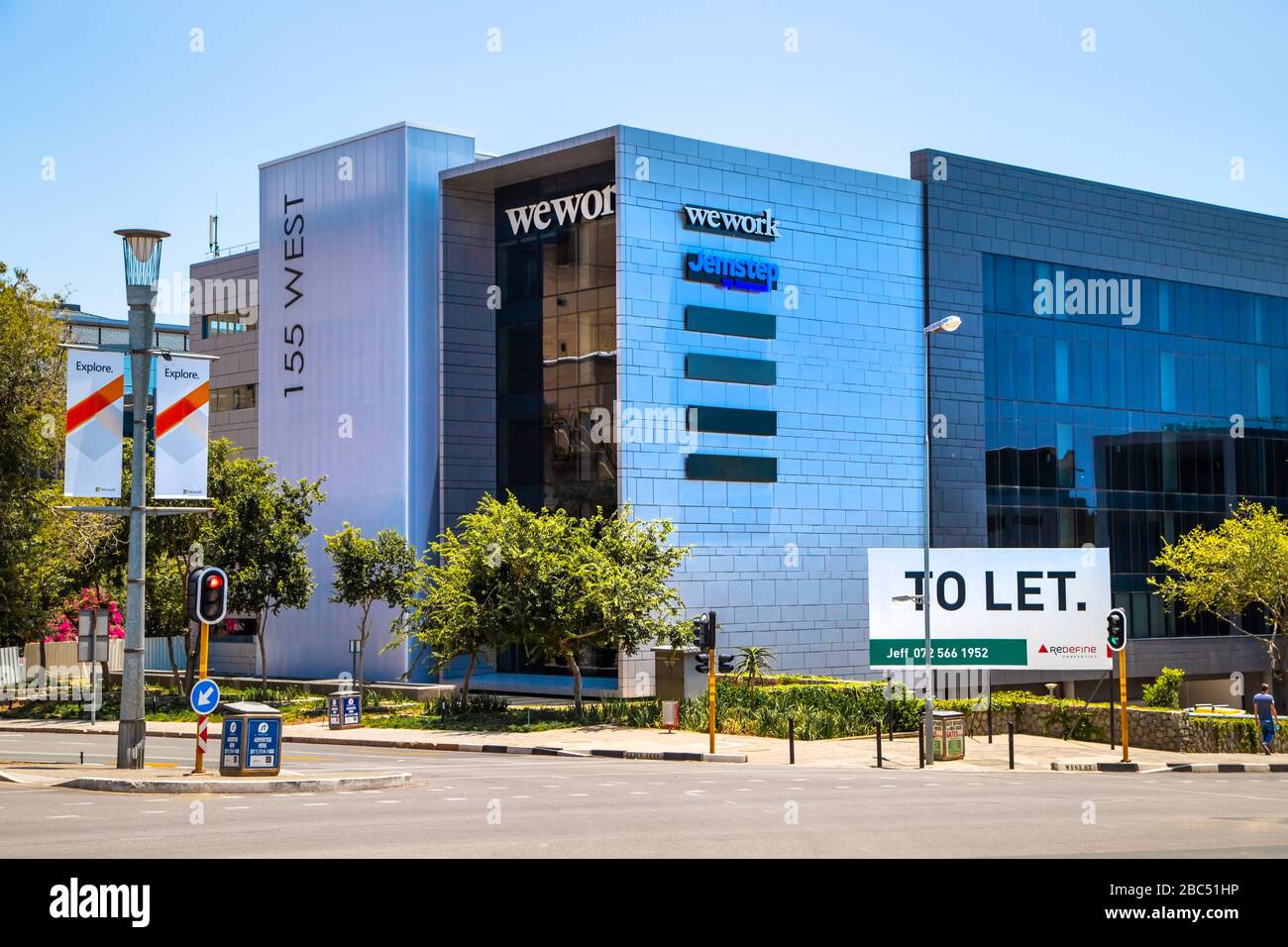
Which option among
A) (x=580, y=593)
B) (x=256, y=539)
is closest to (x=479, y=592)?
(x=580, y=593)

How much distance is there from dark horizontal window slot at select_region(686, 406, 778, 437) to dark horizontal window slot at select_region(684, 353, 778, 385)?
1044mm

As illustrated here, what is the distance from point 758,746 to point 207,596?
51.0ft

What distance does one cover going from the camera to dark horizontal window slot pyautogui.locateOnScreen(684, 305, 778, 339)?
47.7 meters

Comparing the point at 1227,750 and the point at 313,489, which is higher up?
the point at 313,489

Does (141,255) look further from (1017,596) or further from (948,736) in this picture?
(1017,596)

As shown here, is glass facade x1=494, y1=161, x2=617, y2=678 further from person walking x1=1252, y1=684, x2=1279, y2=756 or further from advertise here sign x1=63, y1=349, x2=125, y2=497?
advertise here sign x1=63, y1=349, x2=125, y2=497

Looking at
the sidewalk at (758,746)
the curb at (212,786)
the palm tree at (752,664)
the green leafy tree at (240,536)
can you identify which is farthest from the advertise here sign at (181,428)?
the palm tree at (752,664)

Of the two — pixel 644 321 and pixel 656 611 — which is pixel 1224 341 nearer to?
pixel 644 321

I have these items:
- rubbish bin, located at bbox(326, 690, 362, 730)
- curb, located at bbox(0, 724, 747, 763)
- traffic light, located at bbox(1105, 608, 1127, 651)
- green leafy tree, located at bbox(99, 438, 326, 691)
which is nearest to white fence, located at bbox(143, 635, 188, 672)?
green leafy tree, located at bbox(99, 438, 326, 691)

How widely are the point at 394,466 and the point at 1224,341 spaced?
126 feet

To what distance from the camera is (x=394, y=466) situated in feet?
166

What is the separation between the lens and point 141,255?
75.8 ft

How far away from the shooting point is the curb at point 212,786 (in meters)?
20.4

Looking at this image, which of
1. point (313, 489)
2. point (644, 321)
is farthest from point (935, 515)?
point (313, 489)
